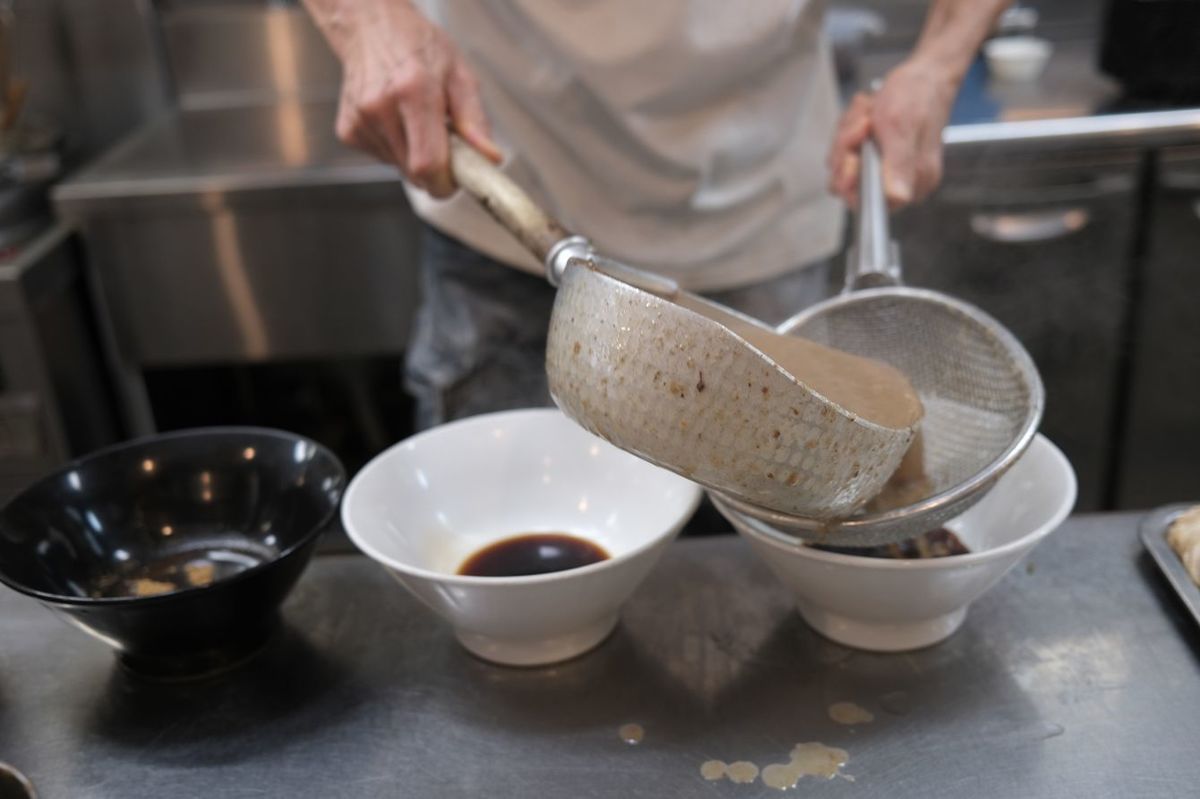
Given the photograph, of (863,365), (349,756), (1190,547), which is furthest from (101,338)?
(1190,547)

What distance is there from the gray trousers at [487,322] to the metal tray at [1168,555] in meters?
0.60

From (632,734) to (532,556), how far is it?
19 cm

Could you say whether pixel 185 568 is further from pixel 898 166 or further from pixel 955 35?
pixel 955 35

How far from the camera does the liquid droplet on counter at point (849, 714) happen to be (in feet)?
2.55

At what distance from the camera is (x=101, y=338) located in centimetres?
208

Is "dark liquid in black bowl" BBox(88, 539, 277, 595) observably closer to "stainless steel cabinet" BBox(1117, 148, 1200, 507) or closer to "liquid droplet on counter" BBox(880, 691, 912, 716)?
"liquid droplet on counter" BBox(880, 691, 912, 716)

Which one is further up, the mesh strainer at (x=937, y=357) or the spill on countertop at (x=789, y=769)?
the mesh strainer at (x=937, y=357)

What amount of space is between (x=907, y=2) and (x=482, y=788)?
7.11 feet

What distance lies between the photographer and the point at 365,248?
1.95 m

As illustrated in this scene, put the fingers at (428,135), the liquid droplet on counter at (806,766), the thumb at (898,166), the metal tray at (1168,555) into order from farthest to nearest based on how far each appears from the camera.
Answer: the thumb at (898,166) → the fingers at (428,135) → the metal tray at (1168,555) → the liquid droplet on counter at (806,766)

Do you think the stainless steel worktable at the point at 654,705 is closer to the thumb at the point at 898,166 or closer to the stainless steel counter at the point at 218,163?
the thumb at the point at 898,166

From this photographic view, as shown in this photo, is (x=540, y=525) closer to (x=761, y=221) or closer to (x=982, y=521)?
(x=982, y=521)

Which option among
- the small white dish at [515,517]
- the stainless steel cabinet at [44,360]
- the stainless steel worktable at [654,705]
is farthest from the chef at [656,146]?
the stainless steel cabinet at [44,360]

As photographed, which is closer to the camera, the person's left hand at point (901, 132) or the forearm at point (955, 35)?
the person's left hand at point (901, 132)
